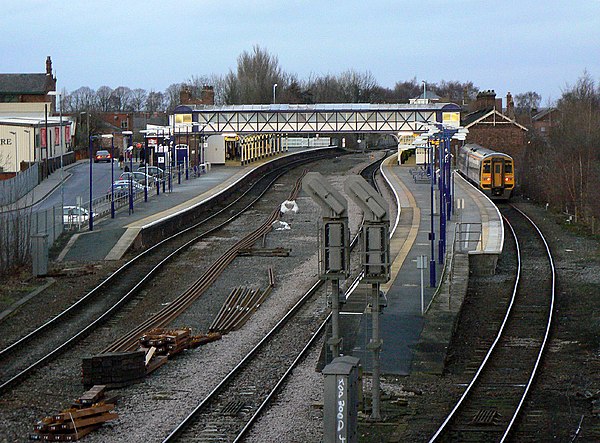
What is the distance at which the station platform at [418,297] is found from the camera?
20.5m

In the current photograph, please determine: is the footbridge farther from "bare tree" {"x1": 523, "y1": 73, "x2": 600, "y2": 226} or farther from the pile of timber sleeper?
the pile of timber sleeper

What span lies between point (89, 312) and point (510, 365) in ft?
36.2

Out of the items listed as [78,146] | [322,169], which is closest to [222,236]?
[322,169]

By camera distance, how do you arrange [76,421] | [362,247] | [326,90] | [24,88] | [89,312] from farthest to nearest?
[326,90]
[24,88]
[89,312]
[362,247]
[76,421]

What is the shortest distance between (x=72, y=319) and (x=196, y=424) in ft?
32.1

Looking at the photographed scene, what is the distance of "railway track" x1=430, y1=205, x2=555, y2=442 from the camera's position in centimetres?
1608

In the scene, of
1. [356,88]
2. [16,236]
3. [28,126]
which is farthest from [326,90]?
[16,236]

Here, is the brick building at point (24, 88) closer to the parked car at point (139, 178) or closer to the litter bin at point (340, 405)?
the parked car at point (139, 178)

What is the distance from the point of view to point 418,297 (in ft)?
84.9

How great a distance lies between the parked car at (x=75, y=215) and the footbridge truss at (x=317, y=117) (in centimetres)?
3095

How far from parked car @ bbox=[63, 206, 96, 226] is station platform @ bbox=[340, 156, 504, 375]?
39.9ft

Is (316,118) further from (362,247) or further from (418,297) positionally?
(362,247)

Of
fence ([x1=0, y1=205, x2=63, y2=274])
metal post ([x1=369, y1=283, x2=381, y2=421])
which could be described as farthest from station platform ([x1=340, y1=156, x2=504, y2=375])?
fence ([x1=0, y1=205, x2=63, y2=274])

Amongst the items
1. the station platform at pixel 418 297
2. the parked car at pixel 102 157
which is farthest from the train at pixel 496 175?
the parked car at pixel 102 157
